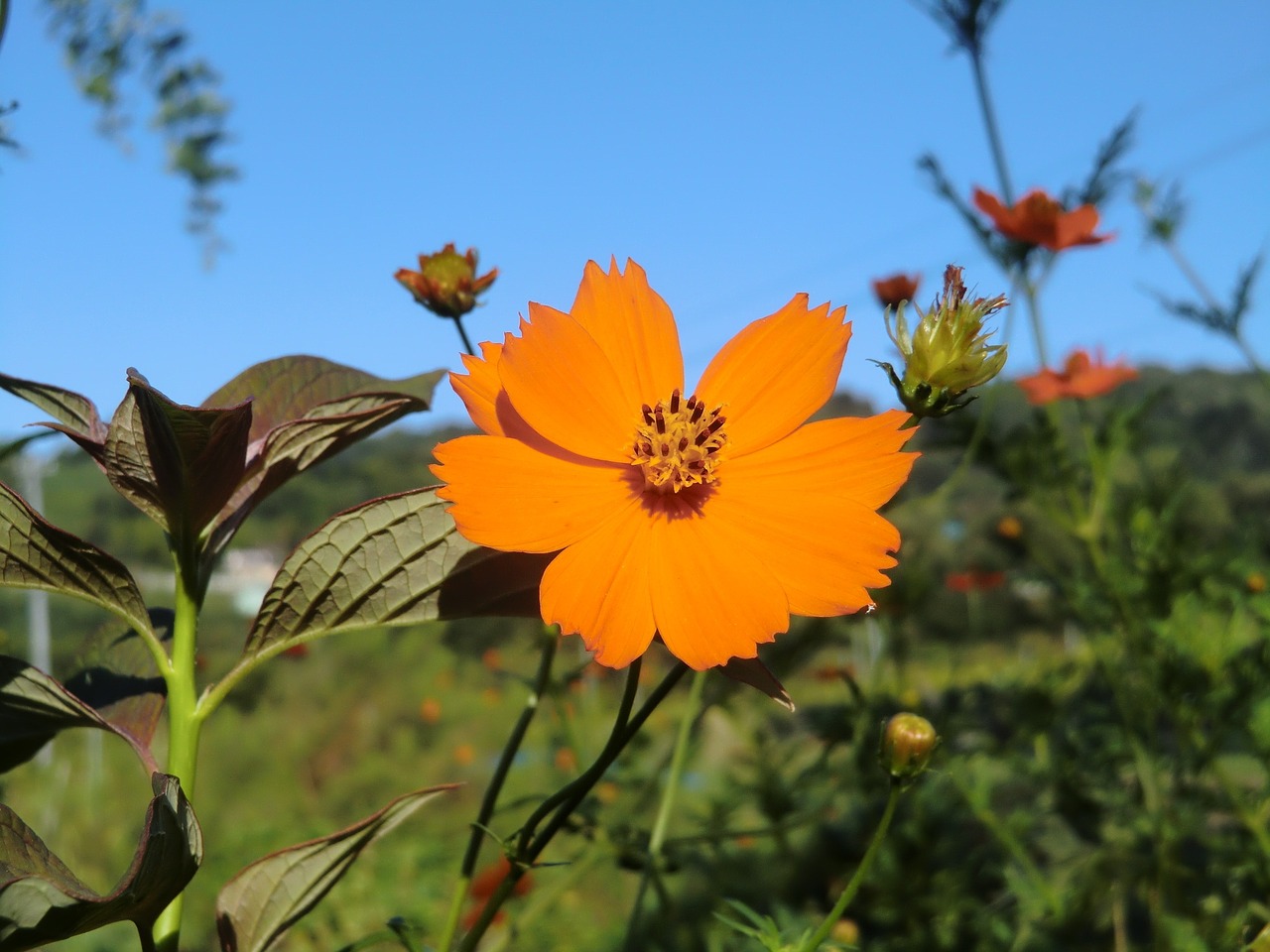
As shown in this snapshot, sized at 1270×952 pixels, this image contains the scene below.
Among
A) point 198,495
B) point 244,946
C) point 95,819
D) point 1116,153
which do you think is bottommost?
point 95,819

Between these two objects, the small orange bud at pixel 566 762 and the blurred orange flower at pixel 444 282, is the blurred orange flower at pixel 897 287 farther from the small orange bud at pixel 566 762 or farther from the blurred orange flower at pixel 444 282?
the small orange bud at pixel 566 762

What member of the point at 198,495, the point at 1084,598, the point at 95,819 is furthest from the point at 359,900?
the point at 198,495

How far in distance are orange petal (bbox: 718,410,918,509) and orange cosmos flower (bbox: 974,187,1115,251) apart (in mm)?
1058

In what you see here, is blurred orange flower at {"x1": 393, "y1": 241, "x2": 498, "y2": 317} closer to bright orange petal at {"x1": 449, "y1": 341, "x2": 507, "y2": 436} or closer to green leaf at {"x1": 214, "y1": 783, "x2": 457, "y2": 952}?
bright orange petal at {"x1": 449, "y1": 341, "x2": 507, "y2": 436}

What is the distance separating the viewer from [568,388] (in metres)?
0.52

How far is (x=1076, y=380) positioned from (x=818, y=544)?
141 centimetres

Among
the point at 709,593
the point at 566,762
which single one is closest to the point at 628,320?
the point at 709,593

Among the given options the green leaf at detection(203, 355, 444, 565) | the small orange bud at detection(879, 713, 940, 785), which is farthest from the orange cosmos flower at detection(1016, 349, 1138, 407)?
the green leaf at detection(203, 355, 444, 565)

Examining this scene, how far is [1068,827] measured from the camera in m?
1.57

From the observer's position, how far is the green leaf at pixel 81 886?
0.39m

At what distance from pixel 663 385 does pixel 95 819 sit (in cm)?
380

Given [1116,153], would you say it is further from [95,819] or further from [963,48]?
[95,819]

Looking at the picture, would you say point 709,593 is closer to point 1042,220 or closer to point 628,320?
point 628,320

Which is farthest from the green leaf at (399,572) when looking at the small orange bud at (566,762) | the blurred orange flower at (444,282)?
the small orange bud at (566,762)
